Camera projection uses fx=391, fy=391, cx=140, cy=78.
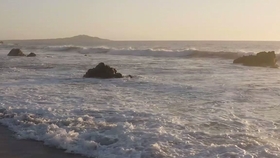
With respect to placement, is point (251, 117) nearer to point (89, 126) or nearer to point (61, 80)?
point (89, 126)

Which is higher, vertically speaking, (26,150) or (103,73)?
(103,73)

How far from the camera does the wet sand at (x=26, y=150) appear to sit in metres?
7.49

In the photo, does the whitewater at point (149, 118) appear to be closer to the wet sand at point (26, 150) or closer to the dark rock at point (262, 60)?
the wet sand at point (26, 150)

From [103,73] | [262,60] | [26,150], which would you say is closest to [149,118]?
[26,150]

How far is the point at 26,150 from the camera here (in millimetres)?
7785

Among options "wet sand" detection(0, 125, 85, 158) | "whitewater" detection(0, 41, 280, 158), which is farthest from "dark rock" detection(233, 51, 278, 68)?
"wet sand" detection(0, 125, 85, 158)

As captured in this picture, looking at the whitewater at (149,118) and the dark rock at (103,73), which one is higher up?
the dark rock at (103,73)

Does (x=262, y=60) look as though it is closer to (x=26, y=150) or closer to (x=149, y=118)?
(x=149, y=118)

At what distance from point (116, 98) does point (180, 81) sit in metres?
6.03

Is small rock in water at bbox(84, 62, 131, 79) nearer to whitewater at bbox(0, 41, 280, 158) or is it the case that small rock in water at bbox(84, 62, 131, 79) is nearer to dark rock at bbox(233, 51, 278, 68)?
whitewater at bbox(0, 41, 280, 158)

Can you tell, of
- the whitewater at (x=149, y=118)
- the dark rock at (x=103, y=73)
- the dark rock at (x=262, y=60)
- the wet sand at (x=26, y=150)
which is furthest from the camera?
the dark rock at (x=262, y=60)

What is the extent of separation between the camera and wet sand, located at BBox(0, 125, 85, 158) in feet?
24.6

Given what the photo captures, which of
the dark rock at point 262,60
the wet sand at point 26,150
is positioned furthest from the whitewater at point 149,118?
the dark rock at point 262,60

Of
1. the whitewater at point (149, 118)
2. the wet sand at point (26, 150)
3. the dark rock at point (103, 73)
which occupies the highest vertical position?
the dark rock at point (103, 73)
